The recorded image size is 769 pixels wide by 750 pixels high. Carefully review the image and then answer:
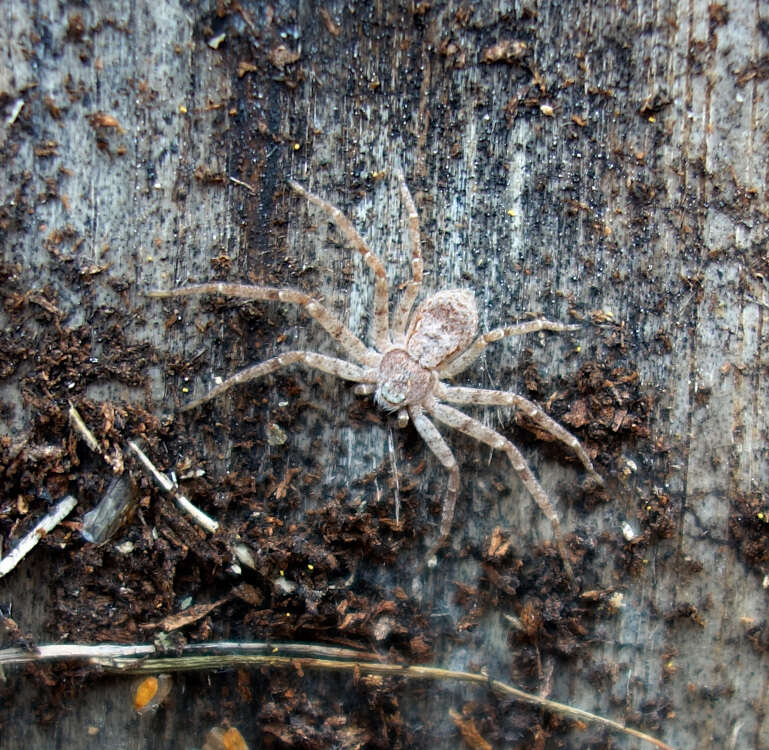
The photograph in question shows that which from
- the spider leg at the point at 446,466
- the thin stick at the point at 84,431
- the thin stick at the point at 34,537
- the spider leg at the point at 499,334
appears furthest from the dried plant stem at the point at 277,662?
the spider leg at the point at 499,334

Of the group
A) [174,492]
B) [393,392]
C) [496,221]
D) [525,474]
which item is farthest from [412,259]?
[174,492]

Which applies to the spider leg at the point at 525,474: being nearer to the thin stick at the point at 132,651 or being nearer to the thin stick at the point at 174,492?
the thin stick at the point at 132,651

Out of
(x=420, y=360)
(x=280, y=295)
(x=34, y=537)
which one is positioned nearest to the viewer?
(x=34, y=537)

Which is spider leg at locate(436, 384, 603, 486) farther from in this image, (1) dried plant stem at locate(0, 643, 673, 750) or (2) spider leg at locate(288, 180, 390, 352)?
(1) dried plant stem at locate(0, 643, 673, 750)

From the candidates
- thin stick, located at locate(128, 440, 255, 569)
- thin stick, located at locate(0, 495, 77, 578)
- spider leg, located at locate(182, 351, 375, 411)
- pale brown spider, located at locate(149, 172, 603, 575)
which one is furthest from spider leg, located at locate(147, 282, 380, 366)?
thin stick, located at locate(0, 495, 77, 578)

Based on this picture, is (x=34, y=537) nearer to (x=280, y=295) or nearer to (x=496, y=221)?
(x=280, y=295)

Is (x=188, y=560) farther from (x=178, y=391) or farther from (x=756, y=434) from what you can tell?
(x=756, y=434)
